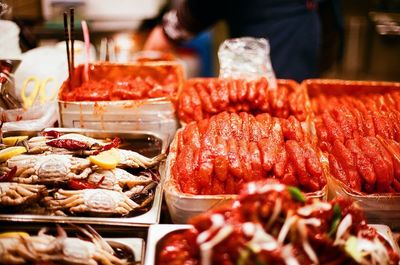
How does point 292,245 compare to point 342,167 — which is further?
point 342,167

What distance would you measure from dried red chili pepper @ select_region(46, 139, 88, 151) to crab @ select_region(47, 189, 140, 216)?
303 mm

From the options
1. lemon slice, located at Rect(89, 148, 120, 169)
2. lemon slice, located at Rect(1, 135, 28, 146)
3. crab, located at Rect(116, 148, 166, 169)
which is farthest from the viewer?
lemon slice, located at Rect(1, 135, 28, 146)

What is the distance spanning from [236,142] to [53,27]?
3342 mm

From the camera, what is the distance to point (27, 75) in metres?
3.12

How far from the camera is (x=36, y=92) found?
295cm

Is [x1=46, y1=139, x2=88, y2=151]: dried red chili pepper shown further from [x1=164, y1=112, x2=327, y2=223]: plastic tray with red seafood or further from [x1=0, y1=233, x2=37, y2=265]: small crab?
[x1=0, y1=233, x2=37, y2=265]: small crab

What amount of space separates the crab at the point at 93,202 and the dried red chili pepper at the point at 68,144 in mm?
303

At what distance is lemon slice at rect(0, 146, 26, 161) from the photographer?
85.9 inches

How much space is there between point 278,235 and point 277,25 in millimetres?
3095

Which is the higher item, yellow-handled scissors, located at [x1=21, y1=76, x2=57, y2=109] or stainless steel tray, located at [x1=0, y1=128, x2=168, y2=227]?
yellow-handled scissors, located at [x1=21, y1=76, x2=57, y2=109]

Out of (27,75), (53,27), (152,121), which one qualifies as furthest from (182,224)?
(53,27)

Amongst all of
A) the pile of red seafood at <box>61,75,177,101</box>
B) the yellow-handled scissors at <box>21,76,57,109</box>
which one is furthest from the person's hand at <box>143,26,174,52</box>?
the yellow-handled scissors at <box>21,76,57,109</box>

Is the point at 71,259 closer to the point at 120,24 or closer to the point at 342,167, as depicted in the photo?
the point at 342,167

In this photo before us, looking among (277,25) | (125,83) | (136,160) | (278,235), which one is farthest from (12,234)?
(277,25)
